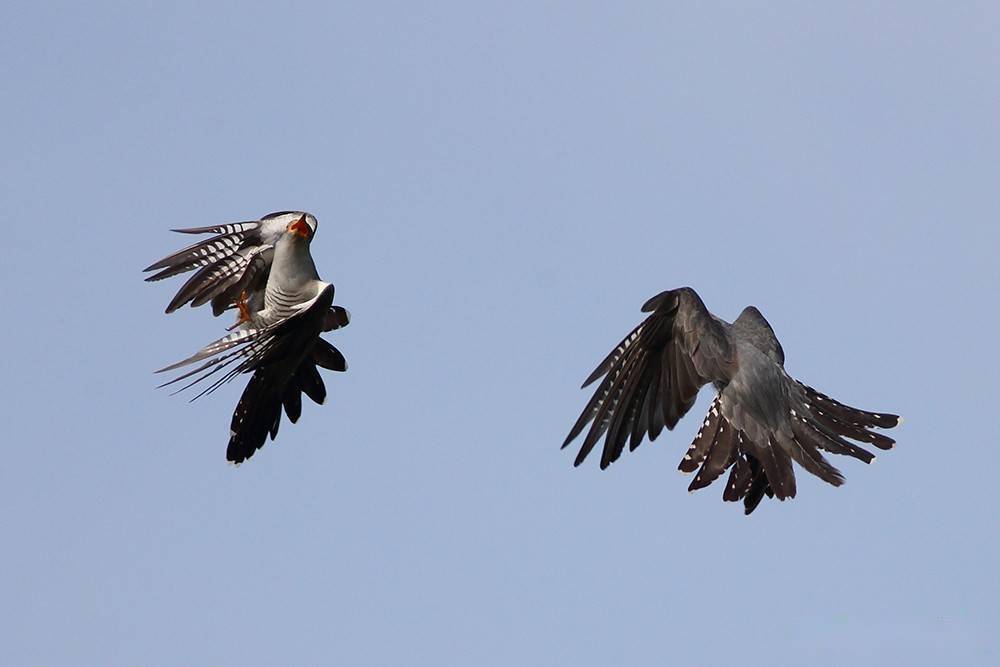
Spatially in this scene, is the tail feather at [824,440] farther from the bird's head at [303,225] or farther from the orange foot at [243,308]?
the orange foot at [243,308]

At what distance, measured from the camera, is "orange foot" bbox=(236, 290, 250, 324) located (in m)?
11.4

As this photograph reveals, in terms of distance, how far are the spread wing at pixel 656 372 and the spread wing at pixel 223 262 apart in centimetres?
Answer: 346

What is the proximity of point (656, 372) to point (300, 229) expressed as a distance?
338cm

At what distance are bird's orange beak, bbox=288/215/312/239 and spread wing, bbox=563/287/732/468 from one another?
9.70ft

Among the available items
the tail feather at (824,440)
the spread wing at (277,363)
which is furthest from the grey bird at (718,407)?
Answer: the spread wing at (277,363)

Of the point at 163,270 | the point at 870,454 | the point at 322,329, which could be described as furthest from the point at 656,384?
the point at 163,270

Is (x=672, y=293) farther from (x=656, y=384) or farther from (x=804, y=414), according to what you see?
(x=804, y=414)

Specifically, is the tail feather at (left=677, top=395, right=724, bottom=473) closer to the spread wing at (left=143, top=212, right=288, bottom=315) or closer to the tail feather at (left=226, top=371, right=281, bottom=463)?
the tail feather at (left=226, top=371, right=281, bottom=463)

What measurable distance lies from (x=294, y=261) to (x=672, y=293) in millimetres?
3303

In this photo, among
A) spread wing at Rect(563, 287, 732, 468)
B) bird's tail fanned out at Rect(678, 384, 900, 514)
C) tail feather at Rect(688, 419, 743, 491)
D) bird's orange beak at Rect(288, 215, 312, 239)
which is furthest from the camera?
bird's orange beak at Rect(288, 215, 312, 239)

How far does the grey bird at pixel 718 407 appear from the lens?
9984 mm

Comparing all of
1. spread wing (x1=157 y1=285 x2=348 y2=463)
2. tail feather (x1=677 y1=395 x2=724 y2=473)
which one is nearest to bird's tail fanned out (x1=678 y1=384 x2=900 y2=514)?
tail feather (x1=677 y1=395 x2=724 y2=473)

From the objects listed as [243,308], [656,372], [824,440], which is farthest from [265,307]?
[824,440]

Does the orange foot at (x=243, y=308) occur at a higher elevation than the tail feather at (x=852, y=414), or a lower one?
higher
